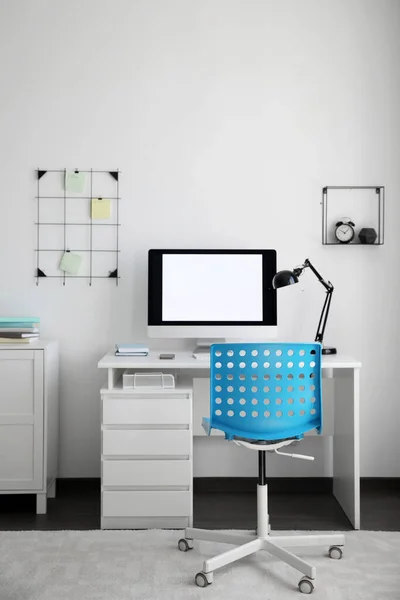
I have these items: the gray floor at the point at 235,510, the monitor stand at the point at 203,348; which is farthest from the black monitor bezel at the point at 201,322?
the gray floor at the point at 235,510

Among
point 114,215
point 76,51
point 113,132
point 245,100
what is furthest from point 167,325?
point 76,51

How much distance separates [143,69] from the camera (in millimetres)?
3232

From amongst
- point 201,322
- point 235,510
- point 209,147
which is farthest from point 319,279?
point 235,510

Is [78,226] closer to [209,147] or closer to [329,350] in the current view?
[209,147]

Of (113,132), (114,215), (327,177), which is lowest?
(114,215)

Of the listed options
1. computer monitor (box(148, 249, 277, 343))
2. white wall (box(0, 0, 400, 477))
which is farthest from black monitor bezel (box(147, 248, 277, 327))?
white wall (box(0, 0, 400, 477))

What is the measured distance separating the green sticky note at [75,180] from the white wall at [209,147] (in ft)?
0.19

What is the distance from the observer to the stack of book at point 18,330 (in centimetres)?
292

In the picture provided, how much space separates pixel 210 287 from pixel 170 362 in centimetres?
49

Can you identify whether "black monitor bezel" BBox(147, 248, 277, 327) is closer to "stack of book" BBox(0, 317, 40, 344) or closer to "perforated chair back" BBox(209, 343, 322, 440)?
"stack of book" BBox(0, 317, 40, 344)

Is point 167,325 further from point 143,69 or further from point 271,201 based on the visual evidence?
point 143,69

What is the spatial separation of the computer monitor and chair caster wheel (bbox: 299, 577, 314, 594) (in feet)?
3.91

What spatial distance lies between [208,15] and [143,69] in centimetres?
45

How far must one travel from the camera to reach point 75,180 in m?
3.22
